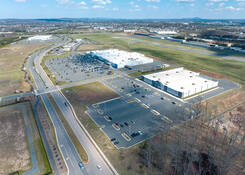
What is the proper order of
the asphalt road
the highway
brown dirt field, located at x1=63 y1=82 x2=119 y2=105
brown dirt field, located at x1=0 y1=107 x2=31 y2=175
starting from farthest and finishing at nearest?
brown dirt field, located at x1=63 y1=82 x2=119 y2=105, brown dirt field, located at x1=0 y1=107 x2=31 y2=175, the asphalt road, the highway

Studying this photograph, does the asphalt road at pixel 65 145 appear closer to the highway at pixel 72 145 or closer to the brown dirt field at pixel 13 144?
the highway at pixel 72 145

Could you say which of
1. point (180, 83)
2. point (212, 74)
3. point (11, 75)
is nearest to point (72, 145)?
point (180, 83)

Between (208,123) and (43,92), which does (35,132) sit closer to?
(43,92)

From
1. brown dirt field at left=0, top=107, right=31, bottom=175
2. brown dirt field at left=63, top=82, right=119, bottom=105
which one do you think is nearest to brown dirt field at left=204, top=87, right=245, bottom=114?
brown dirt field at left=63, top=82, right=119, bottom=105

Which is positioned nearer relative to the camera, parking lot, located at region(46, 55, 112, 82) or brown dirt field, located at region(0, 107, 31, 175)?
brown dirt field, located at region(0, 107, 31, 175)

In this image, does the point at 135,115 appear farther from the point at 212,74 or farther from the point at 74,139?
the point at 212,74

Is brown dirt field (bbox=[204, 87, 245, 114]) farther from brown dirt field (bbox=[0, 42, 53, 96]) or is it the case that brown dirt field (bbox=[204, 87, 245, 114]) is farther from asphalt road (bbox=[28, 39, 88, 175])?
brown dirt field (bbox=[0, 42, 53, 96])

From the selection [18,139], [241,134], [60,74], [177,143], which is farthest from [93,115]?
[60,74]
